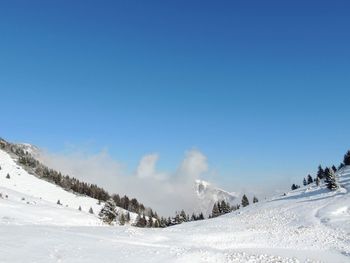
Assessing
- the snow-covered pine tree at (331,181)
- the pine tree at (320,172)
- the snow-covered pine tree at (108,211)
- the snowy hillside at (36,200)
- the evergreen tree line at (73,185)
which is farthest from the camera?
the evergreen tree line at (73,185)

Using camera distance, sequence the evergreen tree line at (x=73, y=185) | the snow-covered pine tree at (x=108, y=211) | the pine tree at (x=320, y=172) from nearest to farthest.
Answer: the snow-covered pine tree at (x=108, y=211), the pine tree at (x=320, y=172), the evergreen tree line at (x=73, y=185)

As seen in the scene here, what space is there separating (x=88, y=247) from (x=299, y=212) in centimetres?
4316

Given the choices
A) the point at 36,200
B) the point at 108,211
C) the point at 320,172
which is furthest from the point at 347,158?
the point at 36,200

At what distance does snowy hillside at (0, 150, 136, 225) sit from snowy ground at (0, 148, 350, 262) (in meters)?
0.56

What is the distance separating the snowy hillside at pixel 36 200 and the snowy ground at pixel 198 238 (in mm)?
556

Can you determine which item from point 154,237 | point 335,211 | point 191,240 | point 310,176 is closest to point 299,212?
point 335,211

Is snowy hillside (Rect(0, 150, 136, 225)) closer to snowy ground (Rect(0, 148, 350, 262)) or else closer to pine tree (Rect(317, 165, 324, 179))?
snowy ground (Rect(0, 148, 350, 262))

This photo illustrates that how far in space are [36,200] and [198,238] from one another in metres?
65.0

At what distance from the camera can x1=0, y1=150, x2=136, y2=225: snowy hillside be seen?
67.9 metres

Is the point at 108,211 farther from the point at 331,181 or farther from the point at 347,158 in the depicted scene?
the point at 347,158

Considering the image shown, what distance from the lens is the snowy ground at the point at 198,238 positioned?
2730cm

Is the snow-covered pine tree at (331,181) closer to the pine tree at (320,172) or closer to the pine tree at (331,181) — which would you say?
the pine tree at (331,181)

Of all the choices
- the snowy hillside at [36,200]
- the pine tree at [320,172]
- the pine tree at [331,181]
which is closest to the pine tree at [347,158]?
the pine tree at [320,172]

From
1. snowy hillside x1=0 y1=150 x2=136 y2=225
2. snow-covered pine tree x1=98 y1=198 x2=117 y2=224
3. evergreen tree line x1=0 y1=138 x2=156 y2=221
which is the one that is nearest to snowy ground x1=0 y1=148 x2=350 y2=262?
snowy hillside x1=0 y1=150 x2=136 y2=225
